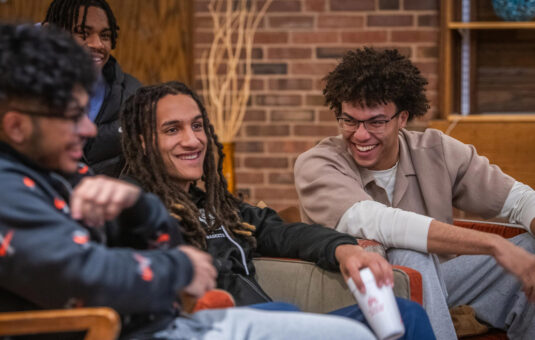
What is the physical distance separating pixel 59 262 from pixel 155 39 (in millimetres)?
2938

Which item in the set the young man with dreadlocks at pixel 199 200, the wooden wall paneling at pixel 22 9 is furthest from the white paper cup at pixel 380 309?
the wooden wall paneling at pixel 22 9

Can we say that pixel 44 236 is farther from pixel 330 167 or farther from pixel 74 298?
pixel 330 167

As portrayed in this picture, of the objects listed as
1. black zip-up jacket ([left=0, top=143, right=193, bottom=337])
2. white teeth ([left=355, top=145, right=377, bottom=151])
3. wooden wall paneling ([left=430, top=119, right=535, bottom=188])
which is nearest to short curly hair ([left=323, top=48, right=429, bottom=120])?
white teeth ([left=355, top=145, right=377, bottom=151])

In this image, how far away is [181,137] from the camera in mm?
1946

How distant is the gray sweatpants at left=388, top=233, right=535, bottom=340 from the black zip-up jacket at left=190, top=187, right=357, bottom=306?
23 centimetres

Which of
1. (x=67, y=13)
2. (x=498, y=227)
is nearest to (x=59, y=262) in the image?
(x=67, y=13)

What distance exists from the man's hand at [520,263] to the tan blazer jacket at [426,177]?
18.7 inches

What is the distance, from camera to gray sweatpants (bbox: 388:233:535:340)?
190cm

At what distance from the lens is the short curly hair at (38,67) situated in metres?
1.23

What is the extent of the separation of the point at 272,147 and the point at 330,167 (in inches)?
65.1

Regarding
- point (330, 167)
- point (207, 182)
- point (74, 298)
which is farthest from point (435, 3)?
point (74, 298)

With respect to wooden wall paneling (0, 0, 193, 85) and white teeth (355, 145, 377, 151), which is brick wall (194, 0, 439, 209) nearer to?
wooden wall paneling (0, 0, 193, 85)

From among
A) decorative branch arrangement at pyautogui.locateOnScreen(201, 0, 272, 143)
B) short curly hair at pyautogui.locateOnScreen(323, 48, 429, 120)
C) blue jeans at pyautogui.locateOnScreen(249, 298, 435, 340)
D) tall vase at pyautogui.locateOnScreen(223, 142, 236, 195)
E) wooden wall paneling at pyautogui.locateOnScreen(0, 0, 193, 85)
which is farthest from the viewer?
wooden wall paneling at pyautogui.locateOnScreen(0, 0, 193, 85)

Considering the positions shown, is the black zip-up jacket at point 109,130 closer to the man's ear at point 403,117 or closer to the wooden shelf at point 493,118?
the man's ear at point 403,117
